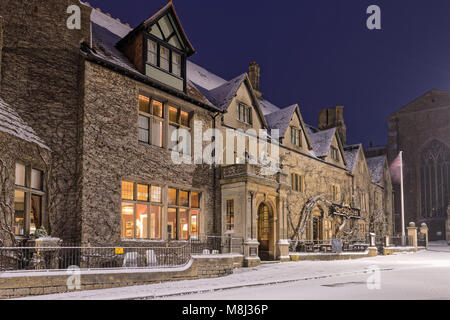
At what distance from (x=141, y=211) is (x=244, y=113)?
406 inches

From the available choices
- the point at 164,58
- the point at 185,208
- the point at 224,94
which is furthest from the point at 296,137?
the point at 164,58

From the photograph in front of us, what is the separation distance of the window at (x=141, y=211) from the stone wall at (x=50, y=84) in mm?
2465

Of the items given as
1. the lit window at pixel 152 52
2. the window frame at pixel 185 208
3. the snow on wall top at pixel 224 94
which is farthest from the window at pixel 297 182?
the lit window at pixel 152 52

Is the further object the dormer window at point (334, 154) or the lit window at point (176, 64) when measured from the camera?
the dormer window at point (334, 154)

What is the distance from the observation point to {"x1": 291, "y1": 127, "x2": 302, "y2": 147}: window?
104ft

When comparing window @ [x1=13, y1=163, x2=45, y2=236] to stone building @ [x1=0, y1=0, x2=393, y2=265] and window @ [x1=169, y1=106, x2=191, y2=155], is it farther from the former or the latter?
window @ [x1=169, y1=106, x2=191, y2=155]

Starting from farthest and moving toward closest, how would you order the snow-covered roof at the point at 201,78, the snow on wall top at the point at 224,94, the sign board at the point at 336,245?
the sign board at the point at 336,245 → the snow-covered roof at the point at 201,78 → the snow on wall top at the point at 224,94

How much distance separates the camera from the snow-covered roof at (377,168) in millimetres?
50013

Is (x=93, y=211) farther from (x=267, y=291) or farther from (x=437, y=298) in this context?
(x=437, y=298)

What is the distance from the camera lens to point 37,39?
16.9m

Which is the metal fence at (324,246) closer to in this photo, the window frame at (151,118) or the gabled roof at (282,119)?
the gabled roof at (282,119)

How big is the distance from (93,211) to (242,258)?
8.13 m
